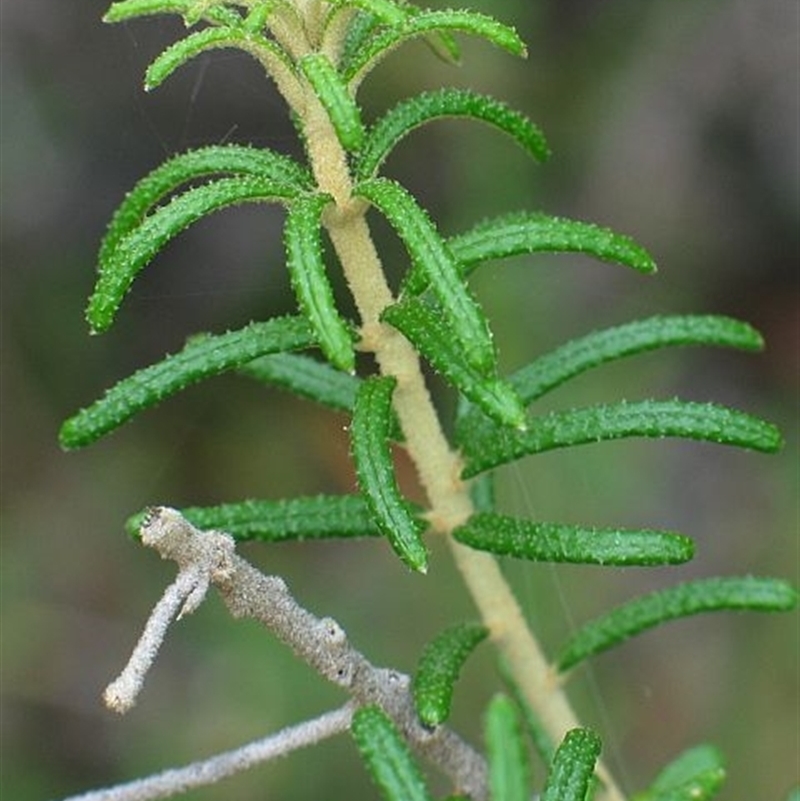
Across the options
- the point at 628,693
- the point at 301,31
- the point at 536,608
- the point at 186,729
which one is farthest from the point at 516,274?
the point at 301,31

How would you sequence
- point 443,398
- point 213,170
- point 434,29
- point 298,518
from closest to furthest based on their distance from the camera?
point 434,29 → point 213,170 → point 298,518 → point 443,398

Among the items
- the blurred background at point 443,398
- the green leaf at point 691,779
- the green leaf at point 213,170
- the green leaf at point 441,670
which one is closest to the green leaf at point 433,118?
the green leaf at point 213,170

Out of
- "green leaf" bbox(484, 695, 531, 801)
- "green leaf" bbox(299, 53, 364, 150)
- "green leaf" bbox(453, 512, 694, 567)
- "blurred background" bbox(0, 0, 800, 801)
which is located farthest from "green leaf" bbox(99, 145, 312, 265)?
"blurred background" bbox(0, 0, 800, 801)

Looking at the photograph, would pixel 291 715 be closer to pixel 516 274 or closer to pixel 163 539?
pixel 516 274

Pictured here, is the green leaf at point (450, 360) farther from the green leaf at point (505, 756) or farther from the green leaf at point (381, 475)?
the green leaf at point (505, 756)

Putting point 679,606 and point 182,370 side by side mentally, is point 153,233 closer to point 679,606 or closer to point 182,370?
point 182,370

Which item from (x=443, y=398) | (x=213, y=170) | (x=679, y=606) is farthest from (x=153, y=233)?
(x=443, y=398)
